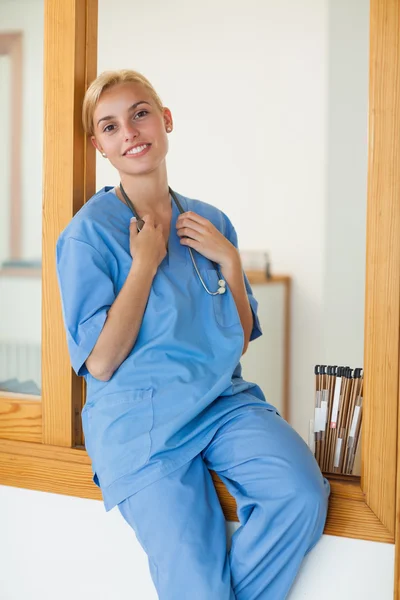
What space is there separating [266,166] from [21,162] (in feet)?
A: 6.47

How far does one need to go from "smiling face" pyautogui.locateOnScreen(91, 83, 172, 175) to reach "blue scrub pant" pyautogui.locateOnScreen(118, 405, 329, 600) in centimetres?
59

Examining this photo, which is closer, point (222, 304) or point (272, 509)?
point (272, 509)

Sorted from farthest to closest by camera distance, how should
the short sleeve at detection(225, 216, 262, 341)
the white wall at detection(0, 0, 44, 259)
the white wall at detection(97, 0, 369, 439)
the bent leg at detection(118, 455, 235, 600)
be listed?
1. the white wall at detection(97, 0, 369, 439)
2. the white wall at detection(0, 0, 44, 259)
3. the short sleeve at detection(225, 216, 262, 341)
4. the bent leg at detection(118, 455, 235, 600)

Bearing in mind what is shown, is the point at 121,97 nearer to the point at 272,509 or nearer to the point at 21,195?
the point at 21,195

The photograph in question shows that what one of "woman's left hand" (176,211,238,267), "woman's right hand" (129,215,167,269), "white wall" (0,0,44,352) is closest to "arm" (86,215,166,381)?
"woman's right hand" (129,215,167,269)

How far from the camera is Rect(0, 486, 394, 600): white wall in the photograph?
58.3 inches

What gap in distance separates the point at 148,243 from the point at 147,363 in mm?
232

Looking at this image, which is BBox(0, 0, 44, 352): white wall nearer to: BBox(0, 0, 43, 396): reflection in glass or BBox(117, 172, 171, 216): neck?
BBox(0, 0, 43, 396): reflection in glass

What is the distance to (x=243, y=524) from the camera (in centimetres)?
145

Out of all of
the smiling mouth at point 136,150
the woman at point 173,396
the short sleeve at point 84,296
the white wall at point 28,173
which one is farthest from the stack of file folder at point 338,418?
the white wall at point 28,173

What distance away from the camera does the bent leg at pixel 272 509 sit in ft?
4.58

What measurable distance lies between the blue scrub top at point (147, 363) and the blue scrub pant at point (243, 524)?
6cm

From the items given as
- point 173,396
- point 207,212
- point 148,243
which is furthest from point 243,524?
point 207,212

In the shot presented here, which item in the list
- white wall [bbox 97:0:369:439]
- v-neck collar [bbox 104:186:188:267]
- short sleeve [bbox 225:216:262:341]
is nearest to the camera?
v-neck collar [bbox 104:186:188:267]
